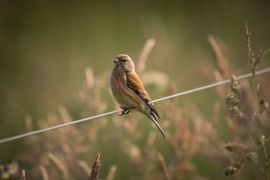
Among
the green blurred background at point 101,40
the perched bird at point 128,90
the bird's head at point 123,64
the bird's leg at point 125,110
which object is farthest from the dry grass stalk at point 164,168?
the green blurred background at point 101,40

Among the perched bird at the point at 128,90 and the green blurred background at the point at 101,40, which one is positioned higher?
the green blurred background at the point at 101,40

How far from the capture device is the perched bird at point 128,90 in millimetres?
5121

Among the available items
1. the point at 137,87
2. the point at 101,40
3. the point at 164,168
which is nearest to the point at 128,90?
the point at 137,87

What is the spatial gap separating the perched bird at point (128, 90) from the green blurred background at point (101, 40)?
1208mm

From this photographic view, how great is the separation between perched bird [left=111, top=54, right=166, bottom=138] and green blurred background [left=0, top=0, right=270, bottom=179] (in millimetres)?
1208

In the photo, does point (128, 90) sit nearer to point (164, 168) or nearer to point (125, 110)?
point (125, 110)

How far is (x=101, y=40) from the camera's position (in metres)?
7.65

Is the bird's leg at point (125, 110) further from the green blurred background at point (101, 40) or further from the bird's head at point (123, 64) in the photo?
the green blurred background at point (101, 40)

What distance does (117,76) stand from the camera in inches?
213

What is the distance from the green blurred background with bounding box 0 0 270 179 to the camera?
6930mm

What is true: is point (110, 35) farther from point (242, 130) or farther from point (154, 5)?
point (242, 130)

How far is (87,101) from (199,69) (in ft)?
5.61

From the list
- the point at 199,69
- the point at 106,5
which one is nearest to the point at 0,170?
the point at 199,69

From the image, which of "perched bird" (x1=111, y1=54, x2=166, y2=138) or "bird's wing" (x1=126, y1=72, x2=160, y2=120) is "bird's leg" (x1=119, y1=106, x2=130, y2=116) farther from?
"bird's wing" (x1=126, y1=72, x2=160, y2=120)
